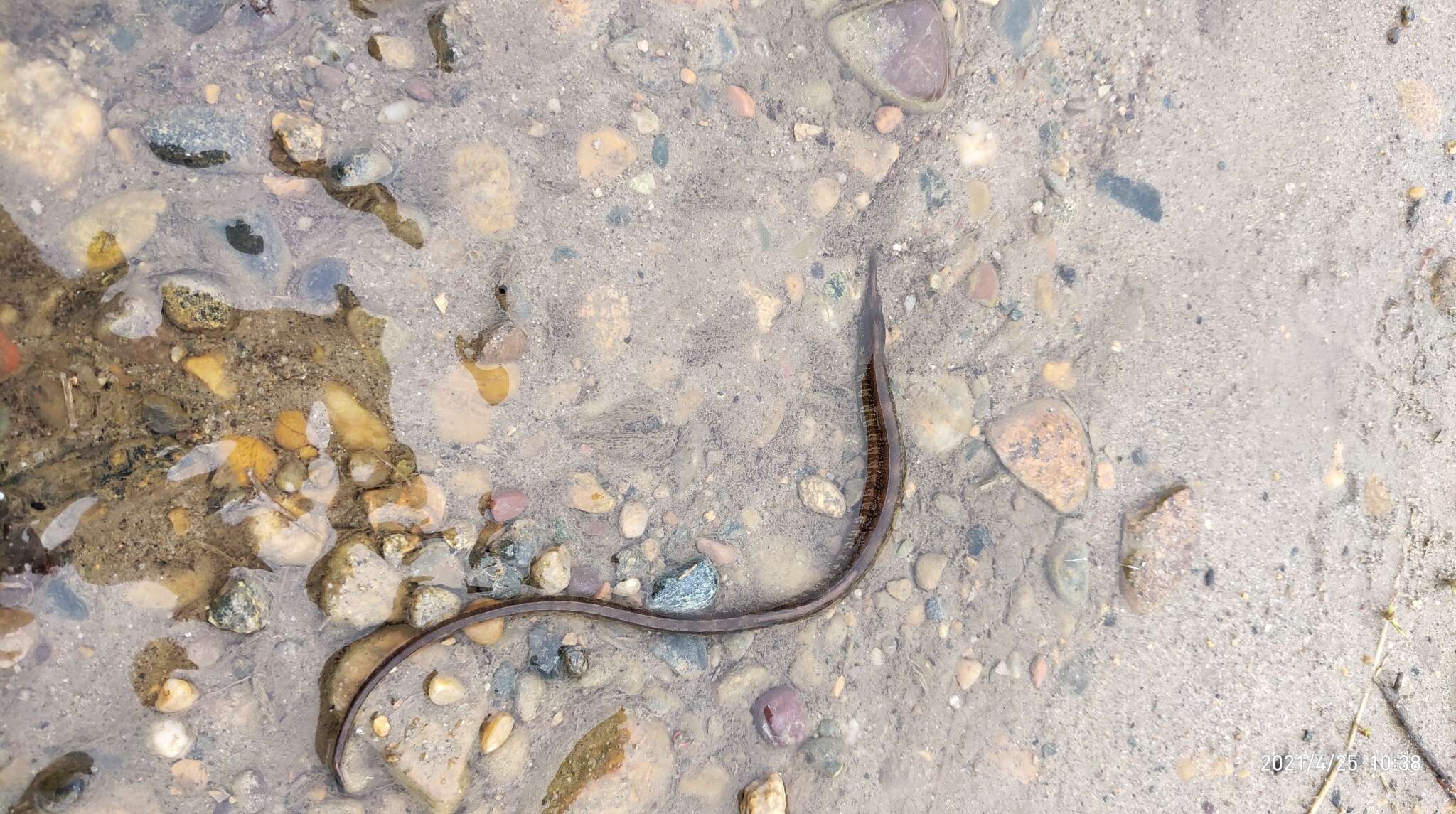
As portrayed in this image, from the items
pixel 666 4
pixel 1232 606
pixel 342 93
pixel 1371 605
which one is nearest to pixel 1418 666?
pixel 1371 605

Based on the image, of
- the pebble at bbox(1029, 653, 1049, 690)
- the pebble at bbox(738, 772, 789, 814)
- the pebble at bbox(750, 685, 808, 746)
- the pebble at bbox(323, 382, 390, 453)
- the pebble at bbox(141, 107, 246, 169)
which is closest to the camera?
the pebble at bbox(141, 107, 246, 169)

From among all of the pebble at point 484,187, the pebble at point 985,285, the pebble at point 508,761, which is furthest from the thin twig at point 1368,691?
the pebble at point 484,187

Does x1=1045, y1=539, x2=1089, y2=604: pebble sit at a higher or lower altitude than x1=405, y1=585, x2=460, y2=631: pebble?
higher

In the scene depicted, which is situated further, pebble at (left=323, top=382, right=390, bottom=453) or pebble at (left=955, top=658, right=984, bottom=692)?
pebble at (left=955, top=658, right=984, bottom=692)

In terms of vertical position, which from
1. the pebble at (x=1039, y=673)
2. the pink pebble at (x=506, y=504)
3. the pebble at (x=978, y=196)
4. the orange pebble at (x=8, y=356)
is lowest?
the pebble at (x=1039, y=673)

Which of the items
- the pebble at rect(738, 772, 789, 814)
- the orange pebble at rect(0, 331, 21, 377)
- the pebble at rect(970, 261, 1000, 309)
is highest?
the pebble at rect(970, 261, 1000, 309)

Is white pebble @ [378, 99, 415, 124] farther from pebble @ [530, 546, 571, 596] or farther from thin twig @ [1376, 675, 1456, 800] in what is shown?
thin twig @ [1376, 675, 1456, 800]

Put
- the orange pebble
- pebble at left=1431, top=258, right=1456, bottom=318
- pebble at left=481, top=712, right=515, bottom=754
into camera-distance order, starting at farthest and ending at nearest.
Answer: pebble at left=1431, top=258, right=1456, bottom=318
pebble at left=481, top=712, right=515, bottom=754
the orange pebble

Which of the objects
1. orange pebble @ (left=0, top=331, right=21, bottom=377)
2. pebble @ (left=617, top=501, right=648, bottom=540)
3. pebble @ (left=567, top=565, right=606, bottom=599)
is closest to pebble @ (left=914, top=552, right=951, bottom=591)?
pebble @ (left=617, top=501, right=648, bottom=540)
